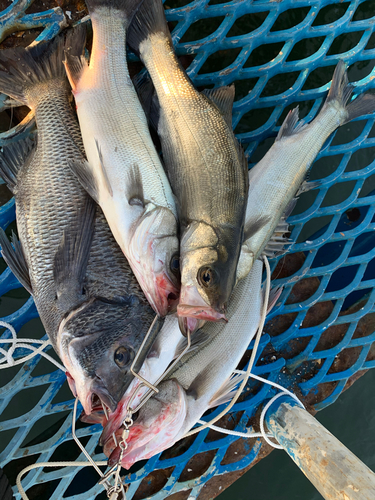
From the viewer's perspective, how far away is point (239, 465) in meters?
2.47

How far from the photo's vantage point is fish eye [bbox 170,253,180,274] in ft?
5.41

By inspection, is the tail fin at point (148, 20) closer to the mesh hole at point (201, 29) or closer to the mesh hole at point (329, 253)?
the mesh hole at point (201, 29)

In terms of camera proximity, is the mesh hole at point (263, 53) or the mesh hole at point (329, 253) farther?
the mesh hole at point (263, 53)

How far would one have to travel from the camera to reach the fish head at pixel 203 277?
60.9 inches

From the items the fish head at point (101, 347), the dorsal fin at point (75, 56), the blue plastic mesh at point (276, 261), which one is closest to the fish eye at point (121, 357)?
the fish head at point (101, 347)

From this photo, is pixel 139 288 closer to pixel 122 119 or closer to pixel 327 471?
pixel 122 119

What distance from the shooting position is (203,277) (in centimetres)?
159

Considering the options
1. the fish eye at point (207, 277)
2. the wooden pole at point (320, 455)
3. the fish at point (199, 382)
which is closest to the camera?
the wooden pole at point (320, 455)

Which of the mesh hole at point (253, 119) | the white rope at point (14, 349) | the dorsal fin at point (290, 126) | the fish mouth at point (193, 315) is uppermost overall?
the mesh hole at point (253, 119)

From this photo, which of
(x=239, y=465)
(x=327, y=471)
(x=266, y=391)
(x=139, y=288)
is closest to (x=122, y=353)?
(x=139, y=288)

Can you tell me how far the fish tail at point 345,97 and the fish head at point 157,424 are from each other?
7.06 feet

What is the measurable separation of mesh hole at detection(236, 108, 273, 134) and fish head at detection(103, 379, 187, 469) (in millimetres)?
2296

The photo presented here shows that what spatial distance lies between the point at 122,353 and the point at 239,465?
5.30 ft

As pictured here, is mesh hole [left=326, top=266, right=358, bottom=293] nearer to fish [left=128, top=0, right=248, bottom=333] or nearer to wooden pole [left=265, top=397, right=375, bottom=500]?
wooden pole [left=265, top=397, right=375, bottom=500]
